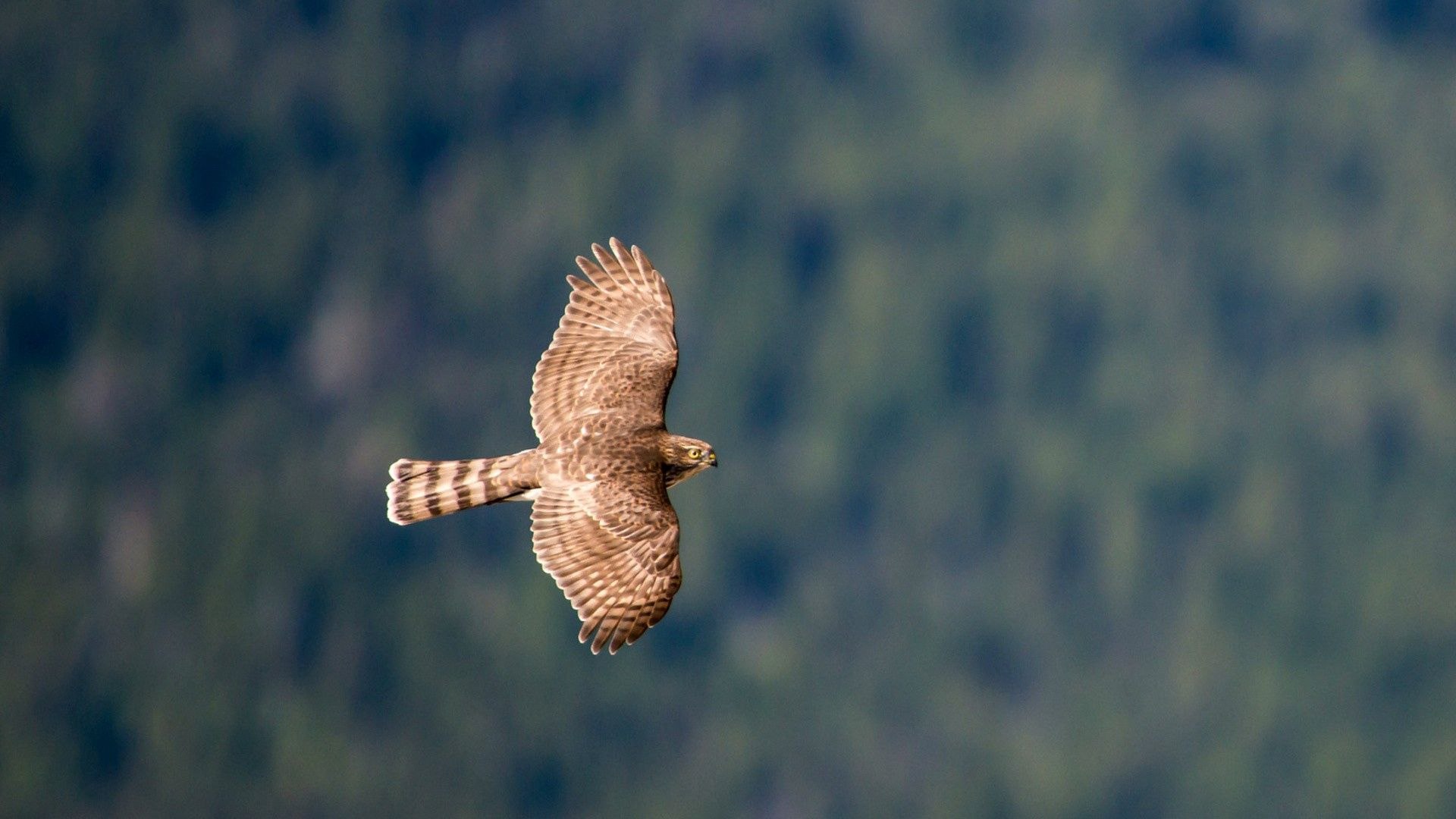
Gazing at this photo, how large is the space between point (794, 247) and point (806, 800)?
40.9m

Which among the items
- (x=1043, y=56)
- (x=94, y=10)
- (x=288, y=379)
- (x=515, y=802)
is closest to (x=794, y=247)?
(x=1043, y=56)

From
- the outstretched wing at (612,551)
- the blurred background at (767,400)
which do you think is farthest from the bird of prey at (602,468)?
the blurred background at (767,400)

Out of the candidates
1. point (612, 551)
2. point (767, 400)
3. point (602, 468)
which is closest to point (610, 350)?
point (602, 468)

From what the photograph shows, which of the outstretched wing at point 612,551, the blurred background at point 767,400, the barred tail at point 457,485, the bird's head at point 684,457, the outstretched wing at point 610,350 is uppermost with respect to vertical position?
the blurred background at point 767,400

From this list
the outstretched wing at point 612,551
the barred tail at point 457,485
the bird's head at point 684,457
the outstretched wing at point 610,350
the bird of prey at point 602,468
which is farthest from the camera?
the outstretched wing at point 610,350

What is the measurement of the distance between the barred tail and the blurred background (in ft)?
330

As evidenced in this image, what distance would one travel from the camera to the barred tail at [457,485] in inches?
875

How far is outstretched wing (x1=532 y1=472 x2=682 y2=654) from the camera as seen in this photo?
21.0 metres

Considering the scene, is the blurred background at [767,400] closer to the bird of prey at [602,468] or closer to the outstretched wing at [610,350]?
the outstretched wing at [610,350]

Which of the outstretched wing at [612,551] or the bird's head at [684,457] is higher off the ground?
the bird's head at [684,457]

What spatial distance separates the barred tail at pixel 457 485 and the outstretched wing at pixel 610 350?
35.2 inches

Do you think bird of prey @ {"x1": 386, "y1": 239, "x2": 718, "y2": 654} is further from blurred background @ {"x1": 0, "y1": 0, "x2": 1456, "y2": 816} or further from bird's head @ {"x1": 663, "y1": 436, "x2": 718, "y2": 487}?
blurred background @ {"x1": 0, "y1": 0, "x2": 1456, "y2": 816}

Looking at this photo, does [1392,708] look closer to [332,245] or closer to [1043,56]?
[1043,56]

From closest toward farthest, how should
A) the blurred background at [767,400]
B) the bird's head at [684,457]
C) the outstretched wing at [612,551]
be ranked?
the outstretched wing at [612,551] < the bird's head at [684,457] < the blurred background at [767,400]
